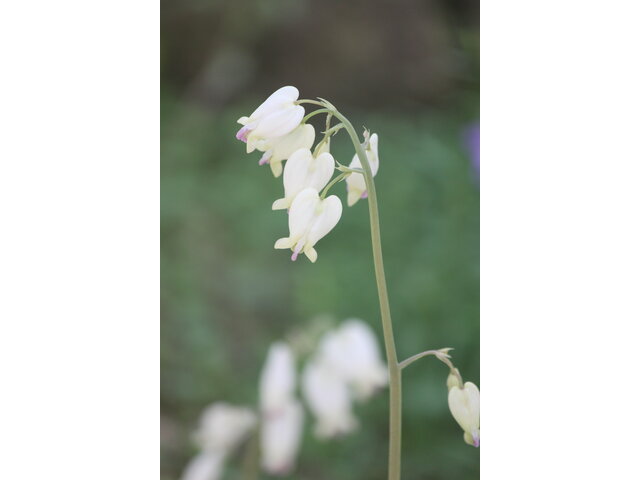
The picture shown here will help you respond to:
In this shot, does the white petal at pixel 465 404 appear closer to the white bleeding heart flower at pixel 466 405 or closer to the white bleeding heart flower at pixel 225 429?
the white bleeding heart flower at pixel 466 405

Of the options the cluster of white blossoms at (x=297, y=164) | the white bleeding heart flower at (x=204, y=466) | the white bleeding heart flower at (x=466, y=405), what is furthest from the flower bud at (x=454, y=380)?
the white bleeding heart flower at (x=204, y=466)

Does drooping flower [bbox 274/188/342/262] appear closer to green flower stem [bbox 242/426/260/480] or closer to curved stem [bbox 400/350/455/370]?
curved stem [bbox 400/350/455/370]

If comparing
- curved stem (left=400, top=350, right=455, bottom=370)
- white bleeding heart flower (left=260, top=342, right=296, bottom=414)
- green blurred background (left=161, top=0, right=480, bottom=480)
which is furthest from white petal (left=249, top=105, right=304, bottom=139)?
white bleeding heart flower (left=260, top=342, right=296, bottom=414)

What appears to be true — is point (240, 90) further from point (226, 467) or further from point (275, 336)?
point (226, 467)

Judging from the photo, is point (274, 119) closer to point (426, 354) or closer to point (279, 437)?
point (426, 354)

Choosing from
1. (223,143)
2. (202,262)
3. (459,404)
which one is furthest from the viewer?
(223,143)
